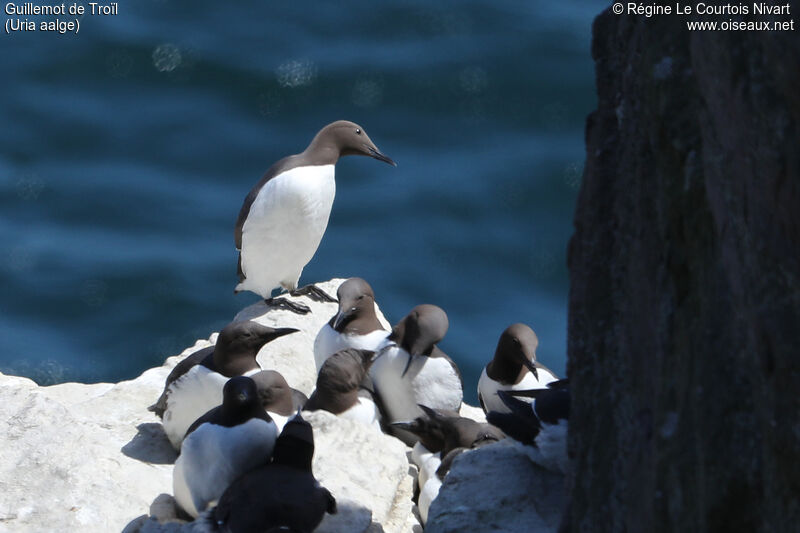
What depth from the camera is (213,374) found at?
5297 mm

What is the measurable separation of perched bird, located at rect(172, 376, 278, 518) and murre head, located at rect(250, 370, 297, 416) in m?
0.49

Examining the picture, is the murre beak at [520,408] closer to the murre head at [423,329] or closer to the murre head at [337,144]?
the murre head at [423,329]

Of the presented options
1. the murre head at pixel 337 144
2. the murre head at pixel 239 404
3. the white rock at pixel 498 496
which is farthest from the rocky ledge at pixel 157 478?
the murre head at pixel 337 144

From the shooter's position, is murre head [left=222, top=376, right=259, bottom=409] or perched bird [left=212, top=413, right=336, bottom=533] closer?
perched bird [left=212, top=413, right=336, bottom=533]

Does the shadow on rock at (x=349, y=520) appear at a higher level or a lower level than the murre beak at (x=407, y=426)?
lower

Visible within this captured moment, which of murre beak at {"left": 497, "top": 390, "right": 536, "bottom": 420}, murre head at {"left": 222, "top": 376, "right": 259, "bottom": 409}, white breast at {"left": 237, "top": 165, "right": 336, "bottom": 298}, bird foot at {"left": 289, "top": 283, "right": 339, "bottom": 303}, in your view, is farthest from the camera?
bird foot at {"left": 289, "top": 283, "right": 339, "bottom": 303}

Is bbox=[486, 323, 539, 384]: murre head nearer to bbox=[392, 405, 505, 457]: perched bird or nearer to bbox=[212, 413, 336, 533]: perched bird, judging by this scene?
bbox=[392, 405, 505, 457]: perched bird

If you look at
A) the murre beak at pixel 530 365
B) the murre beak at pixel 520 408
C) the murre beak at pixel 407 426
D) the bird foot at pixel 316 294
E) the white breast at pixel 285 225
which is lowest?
the murre beak at pixel 407 426

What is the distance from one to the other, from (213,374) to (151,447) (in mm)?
469

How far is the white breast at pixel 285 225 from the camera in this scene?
7.31 metres

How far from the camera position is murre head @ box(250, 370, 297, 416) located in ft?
15.9

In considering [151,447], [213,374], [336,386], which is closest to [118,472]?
[151,447]

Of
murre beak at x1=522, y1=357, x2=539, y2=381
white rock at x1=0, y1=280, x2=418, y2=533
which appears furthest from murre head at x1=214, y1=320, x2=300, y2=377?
murre beak at x1=522, y1=357, x2=539, y2=381

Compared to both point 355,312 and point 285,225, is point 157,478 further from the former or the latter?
point 285,225
